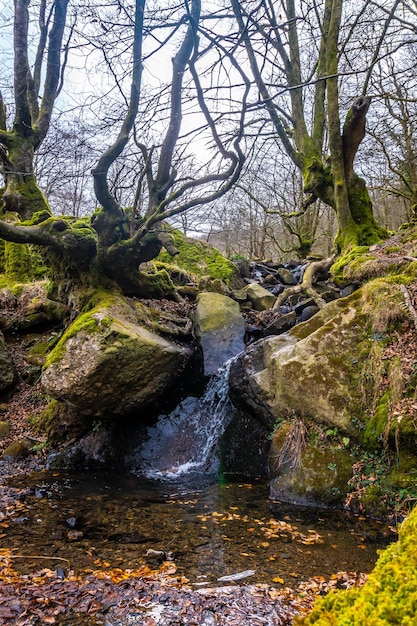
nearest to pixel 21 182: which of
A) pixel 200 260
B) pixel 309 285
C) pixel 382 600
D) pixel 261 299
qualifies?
pixel 200 260

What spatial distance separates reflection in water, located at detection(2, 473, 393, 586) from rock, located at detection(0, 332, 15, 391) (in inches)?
125

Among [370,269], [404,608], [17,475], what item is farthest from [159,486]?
[404,608]

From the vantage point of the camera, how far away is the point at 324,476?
15.1 ft

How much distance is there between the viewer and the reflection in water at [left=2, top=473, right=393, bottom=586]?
10.8 feet

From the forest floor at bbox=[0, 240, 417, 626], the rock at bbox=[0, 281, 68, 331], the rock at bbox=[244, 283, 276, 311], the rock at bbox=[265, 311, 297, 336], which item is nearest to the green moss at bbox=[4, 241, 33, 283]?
the rock at bbox=[0, 281, 68, 331]

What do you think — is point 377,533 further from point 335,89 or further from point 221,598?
point 335,89

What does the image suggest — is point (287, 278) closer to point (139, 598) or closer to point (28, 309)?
point (28, 309)

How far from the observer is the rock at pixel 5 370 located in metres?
7.78

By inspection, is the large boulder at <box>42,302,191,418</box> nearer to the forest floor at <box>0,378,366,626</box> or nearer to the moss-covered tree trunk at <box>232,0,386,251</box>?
the forest floor at <box>0,378,366,626</box>

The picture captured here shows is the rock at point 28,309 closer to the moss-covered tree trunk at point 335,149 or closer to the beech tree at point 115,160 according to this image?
the beech tree at point 115,160

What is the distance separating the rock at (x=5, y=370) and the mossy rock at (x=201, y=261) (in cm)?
571

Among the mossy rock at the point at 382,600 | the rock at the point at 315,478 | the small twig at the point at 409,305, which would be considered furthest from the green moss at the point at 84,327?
the mossy rock at the point at 382,600

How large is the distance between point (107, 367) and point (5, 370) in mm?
3282

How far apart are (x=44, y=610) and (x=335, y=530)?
2.69 meters
